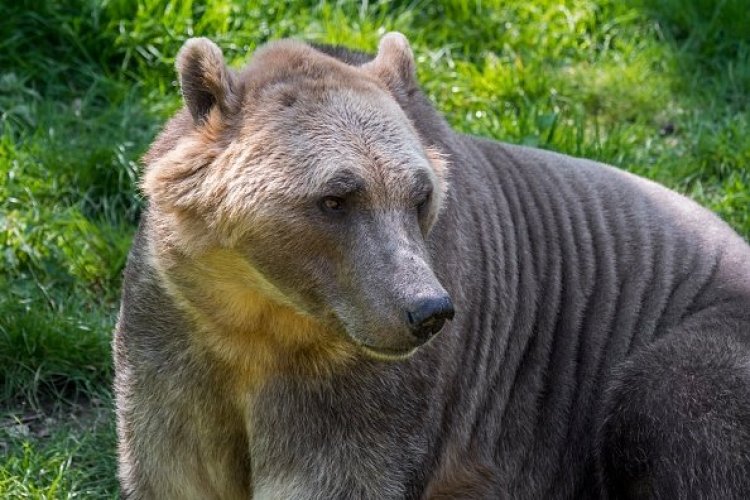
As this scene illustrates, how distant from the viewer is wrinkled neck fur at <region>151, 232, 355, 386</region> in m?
5.32

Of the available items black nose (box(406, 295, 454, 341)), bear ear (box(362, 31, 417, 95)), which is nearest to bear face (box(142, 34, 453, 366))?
black nose (box(406, 295, 454, 341))

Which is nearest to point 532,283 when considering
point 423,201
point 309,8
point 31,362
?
point 423,201

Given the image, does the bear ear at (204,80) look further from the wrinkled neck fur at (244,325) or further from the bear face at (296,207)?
the wrinkled neck fur at (244,325)

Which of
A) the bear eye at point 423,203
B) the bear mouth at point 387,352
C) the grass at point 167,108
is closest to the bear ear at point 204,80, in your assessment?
the bear eye at point 423,203

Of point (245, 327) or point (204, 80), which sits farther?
point (245, 327)

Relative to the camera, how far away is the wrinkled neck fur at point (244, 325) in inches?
209

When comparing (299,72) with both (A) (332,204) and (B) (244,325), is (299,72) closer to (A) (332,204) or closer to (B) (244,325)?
(A) (332,204)

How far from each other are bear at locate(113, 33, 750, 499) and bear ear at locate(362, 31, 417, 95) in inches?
0.5

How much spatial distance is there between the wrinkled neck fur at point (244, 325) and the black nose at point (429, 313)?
529 mm

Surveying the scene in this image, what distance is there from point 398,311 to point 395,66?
121 centimetres

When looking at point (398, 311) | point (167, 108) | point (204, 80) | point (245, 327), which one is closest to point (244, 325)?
point (245, 327)

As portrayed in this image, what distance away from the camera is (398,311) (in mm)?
4844

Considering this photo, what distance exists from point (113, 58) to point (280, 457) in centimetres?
398

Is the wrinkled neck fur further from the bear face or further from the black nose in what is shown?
the black nose
